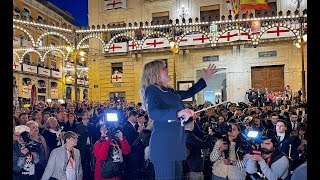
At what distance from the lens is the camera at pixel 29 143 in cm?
523

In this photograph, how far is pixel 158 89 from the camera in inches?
132

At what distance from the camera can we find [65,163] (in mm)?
5352

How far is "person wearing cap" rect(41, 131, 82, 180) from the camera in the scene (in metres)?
5.22

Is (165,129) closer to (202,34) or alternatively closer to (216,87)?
(202,34)

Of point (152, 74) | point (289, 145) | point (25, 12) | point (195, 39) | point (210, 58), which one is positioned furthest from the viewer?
point (25, 12)

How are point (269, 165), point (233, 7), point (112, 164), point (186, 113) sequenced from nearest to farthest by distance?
point (186, 113) → point (269, 165) → point (112, 164) → point (233, 7)

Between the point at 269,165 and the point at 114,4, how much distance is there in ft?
87.9

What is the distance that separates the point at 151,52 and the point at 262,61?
358 inches

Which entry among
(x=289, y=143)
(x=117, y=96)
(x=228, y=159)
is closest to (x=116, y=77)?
(x=117, y=96)

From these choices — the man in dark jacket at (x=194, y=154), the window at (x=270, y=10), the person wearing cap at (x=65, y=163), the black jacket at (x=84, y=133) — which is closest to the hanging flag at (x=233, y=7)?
the window at (x=270, y=10)

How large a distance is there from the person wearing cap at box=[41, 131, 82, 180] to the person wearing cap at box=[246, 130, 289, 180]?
9.87 feet

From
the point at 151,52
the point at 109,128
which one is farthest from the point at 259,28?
the point at 109,128

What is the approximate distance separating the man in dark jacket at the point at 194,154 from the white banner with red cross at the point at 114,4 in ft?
81.1
